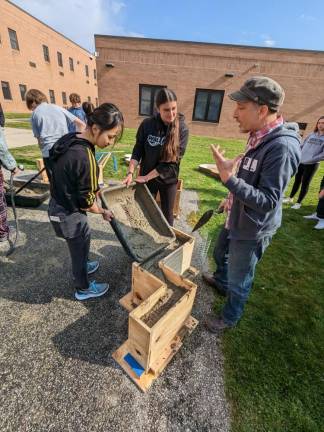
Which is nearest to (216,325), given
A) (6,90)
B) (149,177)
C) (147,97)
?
(149,177)

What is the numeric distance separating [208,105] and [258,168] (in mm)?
16132

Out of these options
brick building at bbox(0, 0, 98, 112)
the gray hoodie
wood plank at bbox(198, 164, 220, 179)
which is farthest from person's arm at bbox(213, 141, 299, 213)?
brick building at bbox(0, 0, 98, 112)

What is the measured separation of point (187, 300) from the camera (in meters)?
1.94

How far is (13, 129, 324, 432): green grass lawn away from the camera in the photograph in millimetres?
1722

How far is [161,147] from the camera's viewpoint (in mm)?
2816

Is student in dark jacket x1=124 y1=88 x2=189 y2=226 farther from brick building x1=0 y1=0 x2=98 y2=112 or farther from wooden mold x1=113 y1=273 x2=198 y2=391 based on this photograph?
brick building x1=0 y1=0 x2=98 y2=112

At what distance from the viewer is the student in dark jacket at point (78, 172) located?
1769 millimetres

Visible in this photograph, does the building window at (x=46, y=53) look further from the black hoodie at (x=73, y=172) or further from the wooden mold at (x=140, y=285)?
the wooden mold at (x=140, y=285)

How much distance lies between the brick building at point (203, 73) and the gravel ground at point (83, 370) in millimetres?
15560

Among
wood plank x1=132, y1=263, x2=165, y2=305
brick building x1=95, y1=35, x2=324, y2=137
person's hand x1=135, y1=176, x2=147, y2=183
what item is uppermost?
brick building x1=95, y1=35, x2=324, y2=137

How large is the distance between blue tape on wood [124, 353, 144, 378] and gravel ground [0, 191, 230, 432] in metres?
0.09

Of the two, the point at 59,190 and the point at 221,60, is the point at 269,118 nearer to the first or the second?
the point at 59,190

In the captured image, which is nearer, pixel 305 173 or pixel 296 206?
pixel 305 173

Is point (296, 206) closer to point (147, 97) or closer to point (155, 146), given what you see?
point (155, 146)
